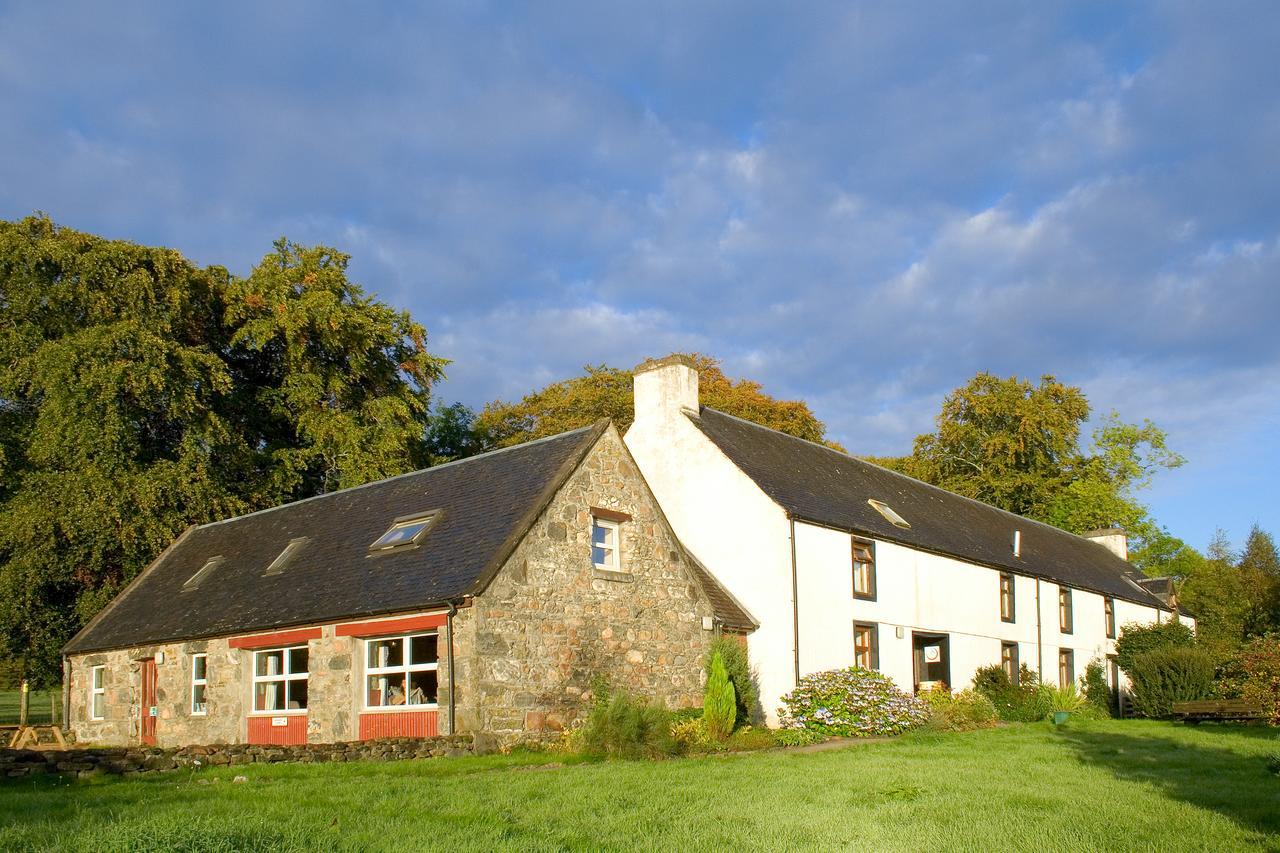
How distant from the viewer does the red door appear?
77.5 ft

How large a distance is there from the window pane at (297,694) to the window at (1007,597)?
1986cm

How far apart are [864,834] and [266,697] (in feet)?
50.5

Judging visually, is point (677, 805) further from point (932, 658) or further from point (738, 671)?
point (932, 658)

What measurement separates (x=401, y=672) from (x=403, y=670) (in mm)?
296

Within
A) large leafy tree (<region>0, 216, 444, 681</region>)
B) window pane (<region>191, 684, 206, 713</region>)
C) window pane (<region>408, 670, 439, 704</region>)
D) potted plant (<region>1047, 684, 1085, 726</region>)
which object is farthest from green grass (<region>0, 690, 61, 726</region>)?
potted plant (<region>1047, 684, 1085, 726</region>)

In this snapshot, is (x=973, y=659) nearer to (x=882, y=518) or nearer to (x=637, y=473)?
(x=882, y=518)

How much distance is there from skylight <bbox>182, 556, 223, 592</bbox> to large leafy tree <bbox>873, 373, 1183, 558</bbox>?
39232mm

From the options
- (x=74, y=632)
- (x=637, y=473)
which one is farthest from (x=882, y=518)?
(x=74, y=632)

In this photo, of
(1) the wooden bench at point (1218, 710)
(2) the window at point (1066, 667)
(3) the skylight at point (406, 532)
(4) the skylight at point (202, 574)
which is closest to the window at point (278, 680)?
(3) the skylight at point (406, 532)

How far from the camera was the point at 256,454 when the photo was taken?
3622 centimetres

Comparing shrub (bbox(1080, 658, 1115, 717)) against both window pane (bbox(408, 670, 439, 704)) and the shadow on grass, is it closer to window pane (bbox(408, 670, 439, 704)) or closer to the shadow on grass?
the shadow on grass

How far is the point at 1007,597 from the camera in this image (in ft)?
106

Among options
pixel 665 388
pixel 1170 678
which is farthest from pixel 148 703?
pixel 1170 678

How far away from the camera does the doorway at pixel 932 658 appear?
2861 cm
